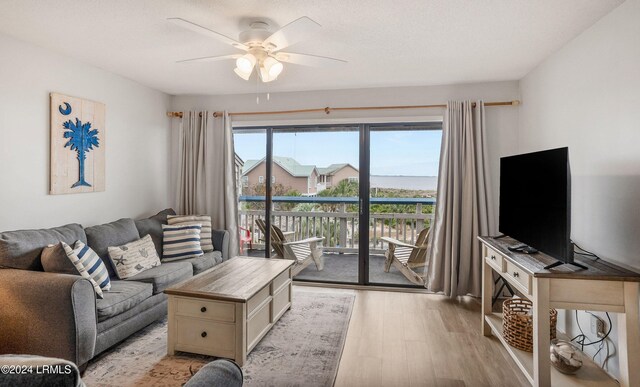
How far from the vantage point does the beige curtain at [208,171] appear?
13.6 ft

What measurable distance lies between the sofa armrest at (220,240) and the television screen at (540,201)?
2891mm

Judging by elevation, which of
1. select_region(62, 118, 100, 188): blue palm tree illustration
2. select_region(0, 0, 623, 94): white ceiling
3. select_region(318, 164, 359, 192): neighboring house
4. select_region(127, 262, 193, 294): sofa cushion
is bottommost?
select_region(127, 262, 193, 294): sofa cushion

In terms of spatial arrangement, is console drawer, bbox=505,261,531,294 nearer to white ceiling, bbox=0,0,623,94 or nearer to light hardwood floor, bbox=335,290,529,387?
light hardwood floor, bbox=335,290,529,387

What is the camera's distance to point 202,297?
2281 mm

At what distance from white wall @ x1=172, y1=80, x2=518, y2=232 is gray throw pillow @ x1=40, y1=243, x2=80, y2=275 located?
85.3 inches

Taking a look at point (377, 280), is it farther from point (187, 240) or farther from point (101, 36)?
point (101, 36)

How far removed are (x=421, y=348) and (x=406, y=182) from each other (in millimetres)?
1915

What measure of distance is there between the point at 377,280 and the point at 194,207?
96.4 inches

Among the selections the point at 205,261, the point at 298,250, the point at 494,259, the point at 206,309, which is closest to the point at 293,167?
the point at 298,250

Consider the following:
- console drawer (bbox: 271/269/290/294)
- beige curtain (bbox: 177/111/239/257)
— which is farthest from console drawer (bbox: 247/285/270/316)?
beige curtain (bbox: 177/111/239/257)

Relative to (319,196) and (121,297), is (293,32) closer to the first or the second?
(121,297)

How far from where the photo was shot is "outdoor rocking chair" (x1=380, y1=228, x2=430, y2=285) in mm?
3838

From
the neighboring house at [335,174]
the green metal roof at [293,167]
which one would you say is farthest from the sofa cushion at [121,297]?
the neighboring house at [335,174]

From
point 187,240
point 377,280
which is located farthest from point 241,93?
point 377,280
